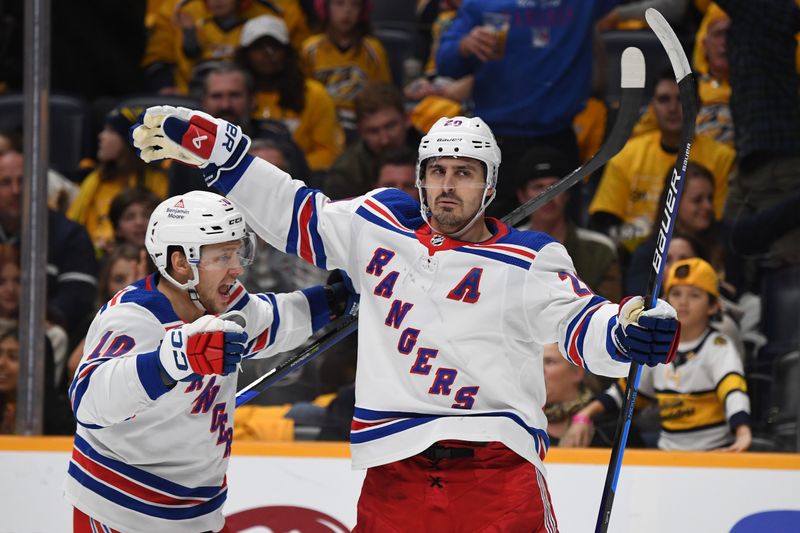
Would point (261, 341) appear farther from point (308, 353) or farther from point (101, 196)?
point (101, 196)

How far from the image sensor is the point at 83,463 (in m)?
2.80

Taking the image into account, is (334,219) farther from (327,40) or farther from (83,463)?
(327,40)

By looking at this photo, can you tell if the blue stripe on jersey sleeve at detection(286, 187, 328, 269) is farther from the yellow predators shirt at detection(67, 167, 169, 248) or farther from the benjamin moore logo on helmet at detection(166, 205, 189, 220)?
the yellow predators shirt at detection(67, 167, 169, 248)

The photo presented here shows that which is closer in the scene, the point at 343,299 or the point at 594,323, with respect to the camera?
the point at 594,323

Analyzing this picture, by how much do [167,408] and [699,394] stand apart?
1757 millimetres

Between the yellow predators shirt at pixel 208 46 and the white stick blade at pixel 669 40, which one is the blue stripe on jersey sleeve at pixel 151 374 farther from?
the yellow predators shirt at pixel 208 46

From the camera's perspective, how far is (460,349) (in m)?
2.63

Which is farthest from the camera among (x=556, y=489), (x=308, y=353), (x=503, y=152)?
(x=503, y=152)

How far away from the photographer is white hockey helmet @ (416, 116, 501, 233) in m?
2.73

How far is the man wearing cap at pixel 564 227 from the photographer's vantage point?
386 centimetres

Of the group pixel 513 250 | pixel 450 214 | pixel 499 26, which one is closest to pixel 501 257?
pixel 513 250

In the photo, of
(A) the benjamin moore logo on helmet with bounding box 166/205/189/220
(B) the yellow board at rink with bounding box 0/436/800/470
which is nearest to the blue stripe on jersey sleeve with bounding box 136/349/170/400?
(A) the benjamin moore logo on helmet with bounding box 166/205/189/220

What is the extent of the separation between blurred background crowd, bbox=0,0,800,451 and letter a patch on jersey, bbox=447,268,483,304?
3.84 feet

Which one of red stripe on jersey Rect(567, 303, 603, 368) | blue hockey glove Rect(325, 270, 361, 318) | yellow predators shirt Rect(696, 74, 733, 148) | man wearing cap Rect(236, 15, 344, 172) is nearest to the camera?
red stripe on jersey Rect(567, 303, 603, 368)
